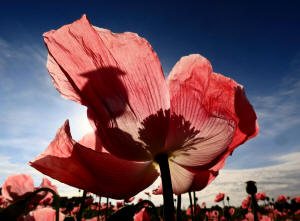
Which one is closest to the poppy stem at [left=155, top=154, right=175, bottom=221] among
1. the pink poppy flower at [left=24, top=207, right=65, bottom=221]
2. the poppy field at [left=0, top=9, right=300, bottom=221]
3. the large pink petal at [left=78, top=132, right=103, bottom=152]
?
the poppy field at [left=0, top=9, right=300, bottom=221]

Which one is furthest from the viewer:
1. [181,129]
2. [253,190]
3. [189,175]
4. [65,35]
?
[253,190]

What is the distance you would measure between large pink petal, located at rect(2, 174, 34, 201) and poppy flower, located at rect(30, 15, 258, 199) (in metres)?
2.84

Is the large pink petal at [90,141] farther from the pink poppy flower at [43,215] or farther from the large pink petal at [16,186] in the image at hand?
the large pink petal at [16,186]

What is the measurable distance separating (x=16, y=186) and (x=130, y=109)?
3.14 m

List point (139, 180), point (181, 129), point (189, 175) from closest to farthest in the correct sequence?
point (181, 129) < point (139, 180) < point (189, 175)

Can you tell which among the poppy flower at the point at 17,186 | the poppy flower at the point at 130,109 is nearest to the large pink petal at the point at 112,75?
the poppy flower at the point at 130,109

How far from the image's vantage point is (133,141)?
0.85 meters

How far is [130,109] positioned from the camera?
83cm

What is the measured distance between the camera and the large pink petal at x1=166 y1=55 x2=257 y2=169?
878mm

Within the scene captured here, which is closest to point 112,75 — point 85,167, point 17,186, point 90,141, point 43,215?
point 85,167

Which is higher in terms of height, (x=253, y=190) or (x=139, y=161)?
(x=139, y=161)

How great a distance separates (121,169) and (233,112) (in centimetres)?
42

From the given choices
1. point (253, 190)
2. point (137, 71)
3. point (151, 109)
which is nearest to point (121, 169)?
point (151, 109)

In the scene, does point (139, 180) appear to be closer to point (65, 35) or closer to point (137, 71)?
point (137, 71)
